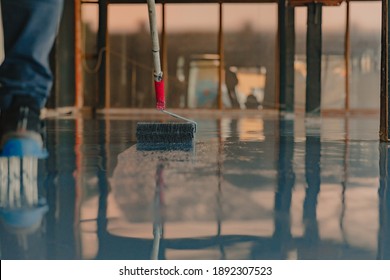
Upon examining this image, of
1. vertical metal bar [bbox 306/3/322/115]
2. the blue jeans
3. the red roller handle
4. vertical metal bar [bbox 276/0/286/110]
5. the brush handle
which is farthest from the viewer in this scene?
vertical metal bar [bbox 276/0/286/110]

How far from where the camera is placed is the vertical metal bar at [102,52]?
12539 millimetres

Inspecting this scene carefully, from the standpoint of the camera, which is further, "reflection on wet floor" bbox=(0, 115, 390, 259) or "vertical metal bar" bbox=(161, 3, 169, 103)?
"vertical metal bar" bbox=(161, 3, 169, 103)

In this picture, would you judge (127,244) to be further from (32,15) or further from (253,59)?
(253,59)

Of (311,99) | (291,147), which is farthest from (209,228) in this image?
(311,99)

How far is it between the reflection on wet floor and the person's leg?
213 millimetres

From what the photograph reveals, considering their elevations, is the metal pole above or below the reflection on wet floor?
above

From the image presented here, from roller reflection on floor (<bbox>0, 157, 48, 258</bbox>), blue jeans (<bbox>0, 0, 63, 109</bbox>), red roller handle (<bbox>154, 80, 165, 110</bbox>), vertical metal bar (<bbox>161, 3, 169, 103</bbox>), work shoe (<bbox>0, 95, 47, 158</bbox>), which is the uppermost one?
vertical metal bar (<bbox>161, 3, 169, 103</bbox>)

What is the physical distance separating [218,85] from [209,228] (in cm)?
1142

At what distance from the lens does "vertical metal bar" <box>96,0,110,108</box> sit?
12539mm

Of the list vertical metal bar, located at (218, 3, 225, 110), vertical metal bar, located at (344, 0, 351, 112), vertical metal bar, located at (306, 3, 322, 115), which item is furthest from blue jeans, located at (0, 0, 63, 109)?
vertical metal bar, located at (344, 0, 351, 112)

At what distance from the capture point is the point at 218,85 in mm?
12742

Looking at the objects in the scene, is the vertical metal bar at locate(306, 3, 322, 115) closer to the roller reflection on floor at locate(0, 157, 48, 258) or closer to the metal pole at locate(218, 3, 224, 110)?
the metal pole at locate(218, 3, 224, 110)

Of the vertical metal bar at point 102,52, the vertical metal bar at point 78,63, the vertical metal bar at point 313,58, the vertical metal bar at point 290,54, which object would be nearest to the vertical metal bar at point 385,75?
the vertical metal bar at point 313,58

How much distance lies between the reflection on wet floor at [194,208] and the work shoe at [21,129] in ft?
0.37
